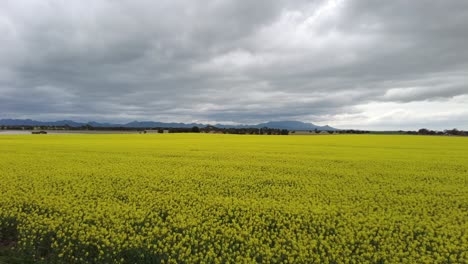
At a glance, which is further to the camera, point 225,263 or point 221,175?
point 221,175

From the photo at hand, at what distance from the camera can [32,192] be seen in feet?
34.4

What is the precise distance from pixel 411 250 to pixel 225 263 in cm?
418

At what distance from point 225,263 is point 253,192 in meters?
5.48

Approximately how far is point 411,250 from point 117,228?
7.19 meters

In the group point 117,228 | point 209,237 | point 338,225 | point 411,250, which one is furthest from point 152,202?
point 411,250

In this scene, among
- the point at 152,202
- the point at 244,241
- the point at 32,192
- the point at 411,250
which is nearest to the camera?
the point at 411,250

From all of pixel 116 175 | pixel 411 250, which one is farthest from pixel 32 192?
pixel 411 250

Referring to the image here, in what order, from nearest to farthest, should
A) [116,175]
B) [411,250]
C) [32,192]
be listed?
1. [411,250]
2. [32,192]
3. [116,175]

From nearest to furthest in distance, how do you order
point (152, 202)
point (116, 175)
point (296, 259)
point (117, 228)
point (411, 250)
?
point (296, 259) → point (411, 250) → point (117, 228) → point (152, 202) → point (116, 175)

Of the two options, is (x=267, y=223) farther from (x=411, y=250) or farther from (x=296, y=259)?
(x=411, y=250)

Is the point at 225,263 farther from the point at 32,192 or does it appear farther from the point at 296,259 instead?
the point at 32,192

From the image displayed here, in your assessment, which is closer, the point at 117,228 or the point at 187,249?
the point at 187,249

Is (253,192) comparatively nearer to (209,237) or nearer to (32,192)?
(209,237)

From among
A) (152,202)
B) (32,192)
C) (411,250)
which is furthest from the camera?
(32,192)
